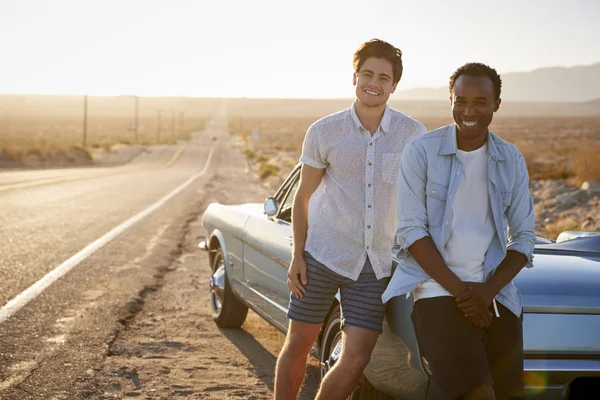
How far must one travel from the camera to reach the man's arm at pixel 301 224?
3500 millimetres

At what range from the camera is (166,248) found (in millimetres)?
10859

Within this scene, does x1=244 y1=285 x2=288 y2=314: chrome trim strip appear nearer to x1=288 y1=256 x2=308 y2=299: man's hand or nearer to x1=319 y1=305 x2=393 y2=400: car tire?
x1=319 y1=305 x2=393 y2=400: car tire

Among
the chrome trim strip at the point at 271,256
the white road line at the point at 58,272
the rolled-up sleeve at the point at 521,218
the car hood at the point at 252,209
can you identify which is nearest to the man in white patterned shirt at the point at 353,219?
the rolled-up sleeve at the point at 521,218

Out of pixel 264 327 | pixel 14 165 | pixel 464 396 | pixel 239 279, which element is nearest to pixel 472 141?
pixel 464 396

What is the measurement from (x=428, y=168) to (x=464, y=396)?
0.83 meters

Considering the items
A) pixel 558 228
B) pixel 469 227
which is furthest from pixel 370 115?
pixel 558 228

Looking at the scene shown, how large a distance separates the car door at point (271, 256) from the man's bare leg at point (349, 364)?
1.28m

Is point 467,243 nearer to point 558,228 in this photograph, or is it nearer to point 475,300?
point 475,300

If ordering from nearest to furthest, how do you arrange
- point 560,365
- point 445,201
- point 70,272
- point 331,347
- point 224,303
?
1. point 445,201
2. point 560,365
3. point 331,347
4. point 224,303
5. point 70,272

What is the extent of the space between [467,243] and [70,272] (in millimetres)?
6386

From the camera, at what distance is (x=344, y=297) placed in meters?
3.46

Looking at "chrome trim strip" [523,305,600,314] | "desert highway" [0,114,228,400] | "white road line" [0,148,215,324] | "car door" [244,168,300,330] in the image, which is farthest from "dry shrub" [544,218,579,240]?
"chrome trim strip" [523,305,600,314]

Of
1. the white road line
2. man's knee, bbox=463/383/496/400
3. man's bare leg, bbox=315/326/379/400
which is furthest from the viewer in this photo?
the white road line

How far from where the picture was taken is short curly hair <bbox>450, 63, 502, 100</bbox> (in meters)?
2.98
